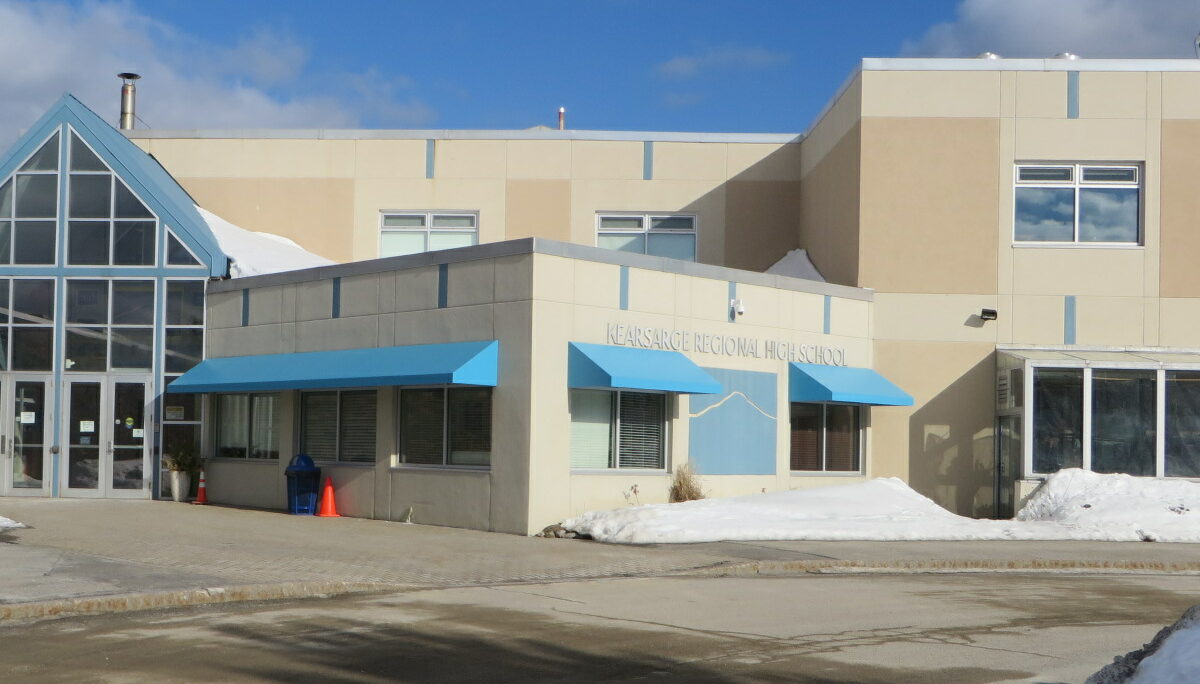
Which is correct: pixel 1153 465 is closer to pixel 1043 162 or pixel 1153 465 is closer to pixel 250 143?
pixel 1043 162

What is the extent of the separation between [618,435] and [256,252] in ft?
33.5

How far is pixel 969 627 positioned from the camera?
11.0m

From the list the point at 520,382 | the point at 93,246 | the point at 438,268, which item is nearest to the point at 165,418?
the point at 93,246

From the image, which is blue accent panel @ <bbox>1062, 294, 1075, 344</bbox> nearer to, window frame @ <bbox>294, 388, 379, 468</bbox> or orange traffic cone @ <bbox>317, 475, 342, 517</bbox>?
window frame @ <bbox>294, 388, 379, 468</bbox>

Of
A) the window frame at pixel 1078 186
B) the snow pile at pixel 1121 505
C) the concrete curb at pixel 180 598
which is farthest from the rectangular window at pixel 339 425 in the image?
the window frame at pixel 1078 186

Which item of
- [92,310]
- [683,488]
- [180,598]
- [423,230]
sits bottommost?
[180,598]

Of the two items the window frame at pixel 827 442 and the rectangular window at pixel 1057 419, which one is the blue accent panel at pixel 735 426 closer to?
the window frame at pixel 827 442

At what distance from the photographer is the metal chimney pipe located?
1374 inches

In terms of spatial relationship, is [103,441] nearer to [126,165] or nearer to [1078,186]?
[126,165]

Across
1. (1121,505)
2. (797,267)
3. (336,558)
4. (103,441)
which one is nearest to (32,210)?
(103,441)

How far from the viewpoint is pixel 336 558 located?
15547 millimetres

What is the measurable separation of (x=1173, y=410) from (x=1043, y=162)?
17.4ft

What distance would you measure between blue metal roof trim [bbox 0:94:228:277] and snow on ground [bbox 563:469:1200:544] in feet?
33.6

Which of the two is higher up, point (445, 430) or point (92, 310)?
point (92, 310)
